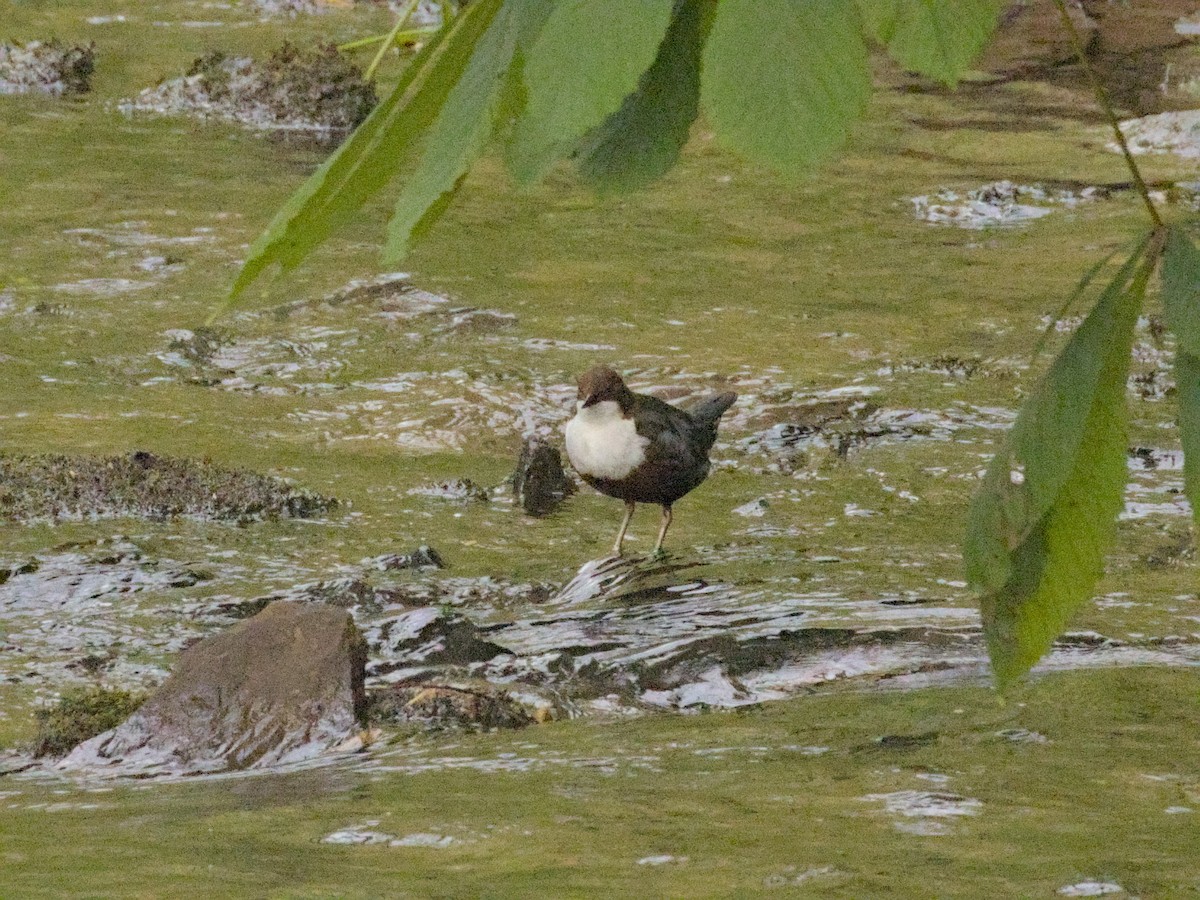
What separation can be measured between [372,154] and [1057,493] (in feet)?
2.14

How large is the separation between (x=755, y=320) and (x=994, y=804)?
6.72 m

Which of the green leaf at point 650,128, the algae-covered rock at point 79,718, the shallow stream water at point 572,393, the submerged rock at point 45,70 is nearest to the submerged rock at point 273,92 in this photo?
the shallow stream water at point 572,393

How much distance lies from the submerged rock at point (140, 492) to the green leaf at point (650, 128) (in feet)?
18.2

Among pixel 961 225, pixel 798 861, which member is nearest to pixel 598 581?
pixel 798 861

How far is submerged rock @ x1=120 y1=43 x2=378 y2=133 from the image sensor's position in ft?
45.4

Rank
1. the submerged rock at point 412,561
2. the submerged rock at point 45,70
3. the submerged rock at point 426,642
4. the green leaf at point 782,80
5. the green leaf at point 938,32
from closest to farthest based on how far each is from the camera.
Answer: the green leaf at point 782,80 < the green leaf at point 938,32 < the submerged rock at point 426,642 < the submerged rock at point 412,561 < the submerged rock at point 45,70

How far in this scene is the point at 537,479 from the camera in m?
7.32

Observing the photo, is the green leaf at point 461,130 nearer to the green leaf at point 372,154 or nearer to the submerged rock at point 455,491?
the green leaf at point 372,154

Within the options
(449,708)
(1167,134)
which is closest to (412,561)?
(449,708)

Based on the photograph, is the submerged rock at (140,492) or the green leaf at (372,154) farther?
the submerged rock at (140,492)

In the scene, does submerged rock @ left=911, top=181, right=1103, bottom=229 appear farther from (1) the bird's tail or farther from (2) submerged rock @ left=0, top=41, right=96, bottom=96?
(2) submerged rock @ left=0, top=41, right=96, bottom=96

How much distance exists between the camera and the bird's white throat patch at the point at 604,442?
6.39 metres

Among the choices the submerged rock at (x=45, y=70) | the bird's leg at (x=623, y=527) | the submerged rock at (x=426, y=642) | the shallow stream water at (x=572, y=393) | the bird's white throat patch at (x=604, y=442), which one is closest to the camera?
the submerged rock at (x=426, y=642)

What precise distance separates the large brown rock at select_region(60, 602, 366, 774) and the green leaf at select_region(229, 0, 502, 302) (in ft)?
9.61
